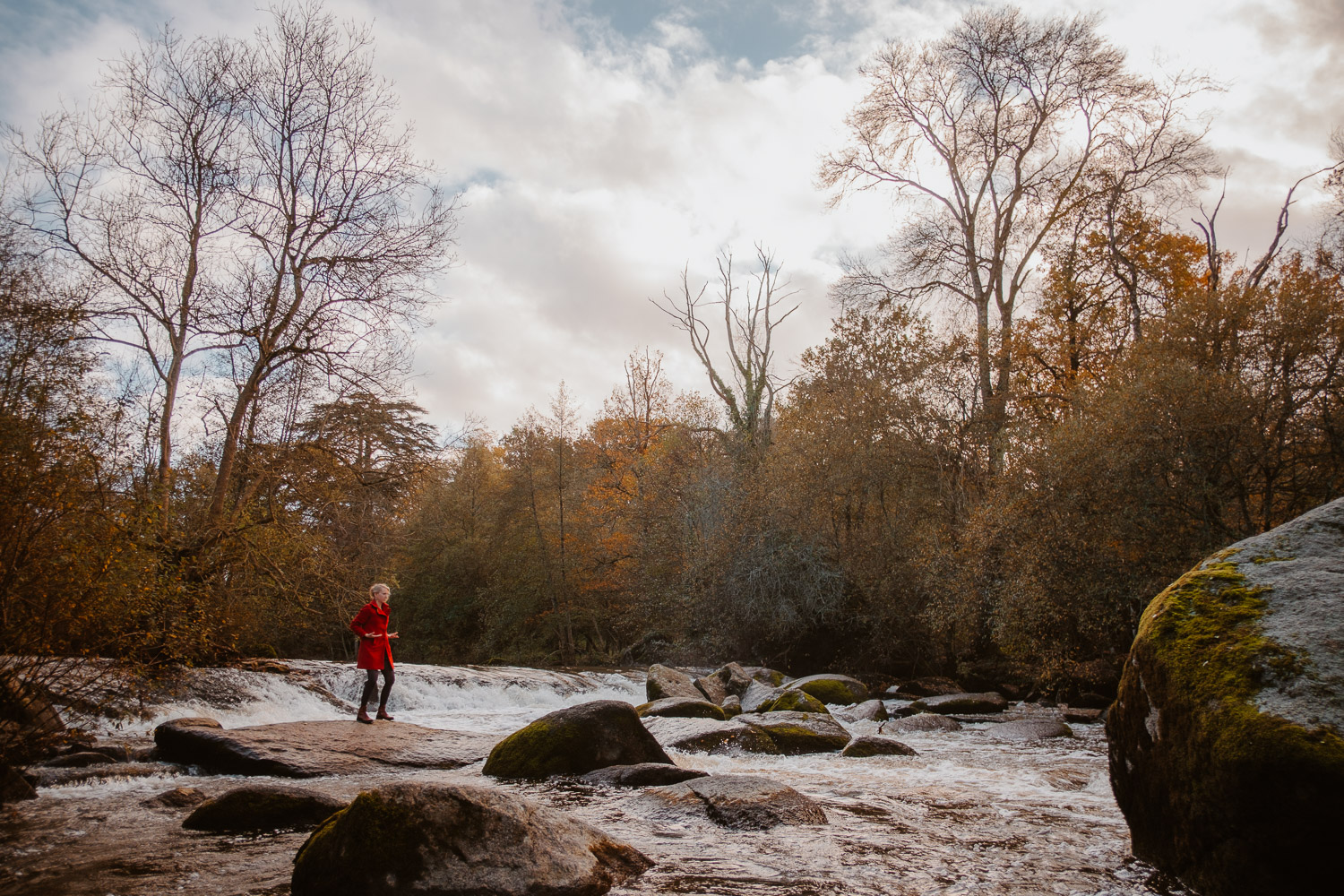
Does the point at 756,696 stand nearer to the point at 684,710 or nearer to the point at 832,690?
the point at 832,690

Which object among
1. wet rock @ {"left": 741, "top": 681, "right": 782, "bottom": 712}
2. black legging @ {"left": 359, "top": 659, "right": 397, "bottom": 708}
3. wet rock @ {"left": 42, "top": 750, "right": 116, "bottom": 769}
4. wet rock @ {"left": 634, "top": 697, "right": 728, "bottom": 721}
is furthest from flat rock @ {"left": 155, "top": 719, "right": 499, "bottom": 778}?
wet rock @ {"left": 741, "top": 681, "right": 782, "bottom": 712}

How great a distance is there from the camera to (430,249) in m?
15.9

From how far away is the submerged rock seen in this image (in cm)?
554

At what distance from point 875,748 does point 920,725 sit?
3109 mm

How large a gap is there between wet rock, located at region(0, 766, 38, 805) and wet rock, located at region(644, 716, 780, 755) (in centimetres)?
598

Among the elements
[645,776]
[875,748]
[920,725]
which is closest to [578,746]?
[645,776]

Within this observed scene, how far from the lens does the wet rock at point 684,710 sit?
38.4 feet

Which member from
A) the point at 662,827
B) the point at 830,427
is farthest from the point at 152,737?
the point at 830,427

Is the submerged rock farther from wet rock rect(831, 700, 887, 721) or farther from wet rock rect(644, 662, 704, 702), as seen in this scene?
wet rock rect(831, 700, 887, 721)

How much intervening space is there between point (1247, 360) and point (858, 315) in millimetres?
12156

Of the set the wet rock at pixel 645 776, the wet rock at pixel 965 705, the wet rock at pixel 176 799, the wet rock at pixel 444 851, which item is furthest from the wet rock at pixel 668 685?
the wet rock at pixel 444 851

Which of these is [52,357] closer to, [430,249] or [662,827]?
[430,249]

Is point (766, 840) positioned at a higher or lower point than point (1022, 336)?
lower

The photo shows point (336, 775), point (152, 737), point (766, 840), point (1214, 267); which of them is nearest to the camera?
point (766, 840)
